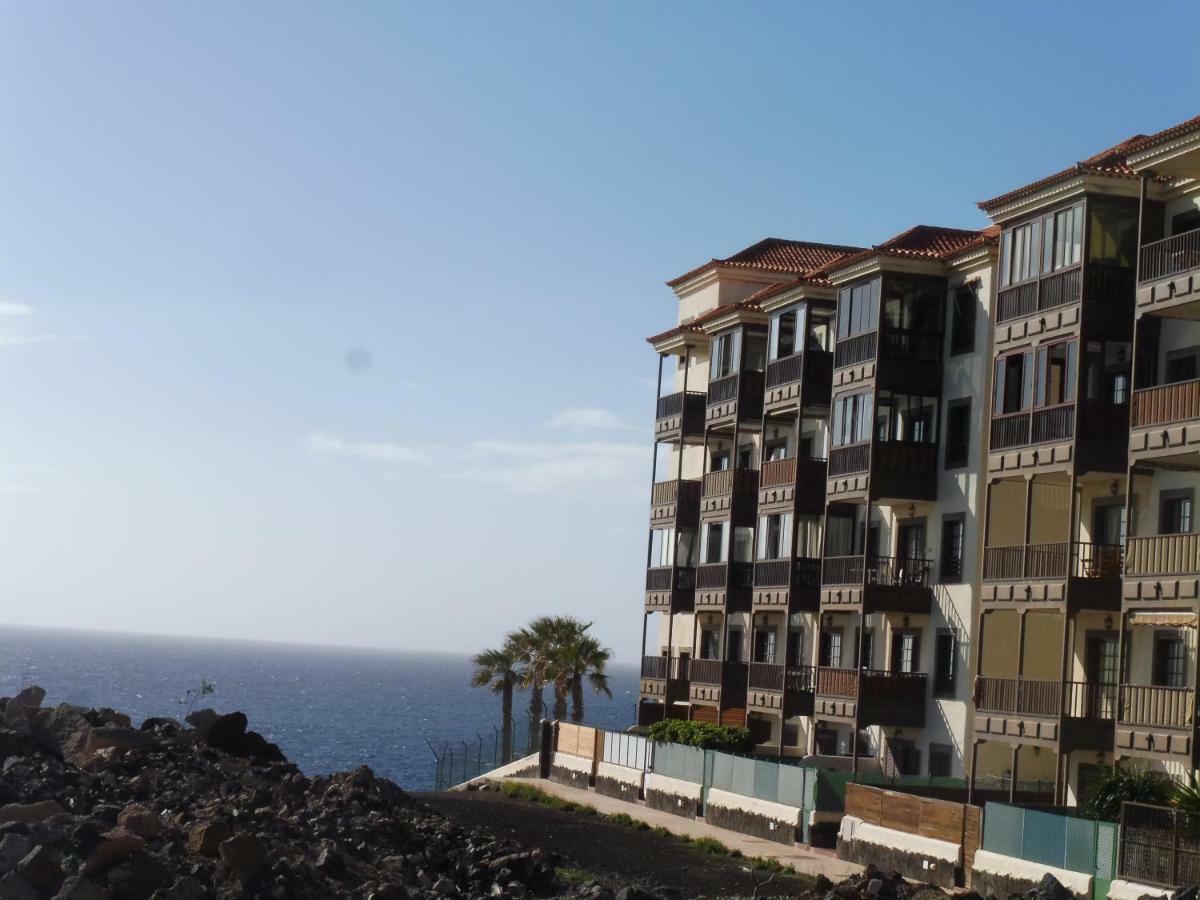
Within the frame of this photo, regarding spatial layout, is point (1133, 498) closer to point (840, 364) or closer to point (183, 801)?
point (840, 364)

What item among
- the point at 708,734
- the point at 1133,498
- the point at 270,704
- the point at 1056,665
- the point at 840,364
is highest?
the point at 840,364

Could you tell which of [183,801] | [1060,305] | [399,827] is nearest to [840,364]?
[1060,305]

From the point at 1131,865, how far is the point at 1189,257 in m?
13.2

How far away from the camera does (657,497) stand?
220 feet

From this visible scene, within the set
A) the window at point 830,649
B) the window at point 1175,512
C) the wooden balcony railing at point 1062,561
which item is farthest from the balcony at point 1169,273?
the window at point 830,649

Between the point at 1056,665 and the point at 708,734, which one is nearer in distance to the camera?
the point at 1056,665

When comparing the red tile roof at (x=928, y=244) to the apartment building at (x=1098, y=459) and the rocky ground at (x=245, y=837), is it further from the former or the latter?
the rocky ground at (x=245, y=837)

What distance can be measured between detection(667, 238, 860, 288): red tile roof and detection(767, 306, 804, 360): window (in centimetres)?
850

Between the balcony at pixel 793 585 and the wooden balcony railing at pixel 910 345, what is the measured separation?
8712 mm

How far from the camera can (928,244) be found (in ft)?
170

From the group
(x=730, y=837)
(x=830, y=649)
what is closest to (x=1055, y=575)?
(x=730, y=837)

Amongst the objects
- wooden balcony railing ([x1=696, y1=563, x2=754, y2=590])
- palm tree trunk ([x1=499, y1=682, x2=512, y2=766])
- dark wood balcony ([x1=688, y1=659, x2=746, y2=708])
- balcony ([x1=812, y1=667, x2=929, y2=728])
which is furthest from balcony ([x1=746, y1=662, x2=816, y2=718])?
palm tree trunk ([x1=499, y1=682, x2=512, y2=766])

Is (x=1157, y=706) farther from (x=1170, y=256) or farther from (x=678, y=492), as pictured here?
(x=678, y=492)

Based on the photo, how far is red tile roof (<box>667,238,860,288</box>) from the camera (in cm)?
6612
